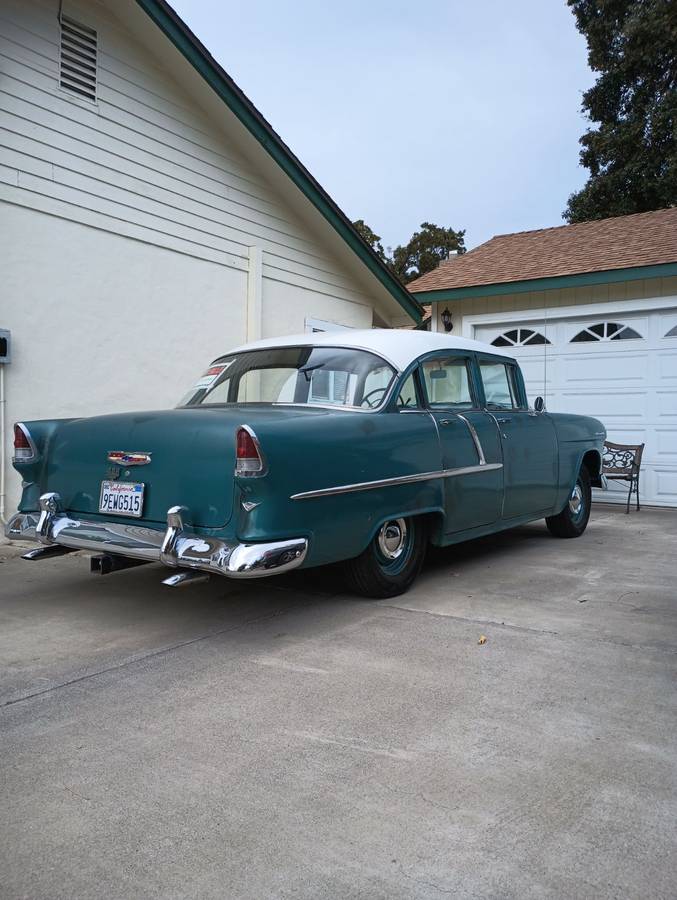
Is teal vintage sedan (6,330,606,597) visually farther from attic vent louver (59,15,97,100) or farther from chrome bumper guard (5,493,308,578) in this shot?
attic vent louver (59,15,97,100)

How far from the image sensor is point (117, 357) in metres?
7.47

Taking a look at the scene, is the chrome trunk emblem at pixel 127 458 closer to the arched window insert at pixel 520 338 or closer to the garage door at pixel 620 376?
the garage door at pixel 620 376

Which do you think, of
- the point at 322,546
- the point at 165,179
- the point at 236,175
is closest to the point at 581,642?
the point at 322,546

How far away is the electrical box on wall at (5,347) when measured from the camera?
632cm

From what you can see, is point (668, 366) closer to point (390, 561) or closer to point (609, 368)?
point (609, 368)

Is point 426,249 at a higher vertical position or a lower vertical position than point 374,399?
higher

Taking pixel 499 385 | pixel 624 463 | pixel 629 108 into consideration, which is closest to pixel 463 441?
pixel 499 385

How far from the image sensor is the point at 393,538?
4773 mm

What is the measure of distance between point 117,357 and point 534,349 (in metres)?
6.14

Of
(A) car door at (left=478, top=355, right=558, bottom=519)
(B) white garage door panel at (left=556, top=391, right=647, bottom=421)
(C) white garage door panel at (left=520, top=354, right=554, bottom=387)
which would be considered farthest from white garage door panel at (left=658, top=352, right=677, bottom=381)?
(A) car door at (left=478, top=355, right=558, bottom=519)

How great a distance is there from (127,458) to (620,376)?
7.79m

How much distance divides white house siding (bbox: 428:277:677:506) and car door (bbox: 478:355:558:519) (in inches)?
161

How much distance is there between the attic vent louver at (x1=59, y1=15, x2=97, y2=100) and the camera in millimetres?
6961

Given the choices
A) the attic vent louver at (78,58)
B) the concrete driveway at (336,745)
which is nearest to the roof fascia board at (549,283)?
the attic vent louver at (78,58)
